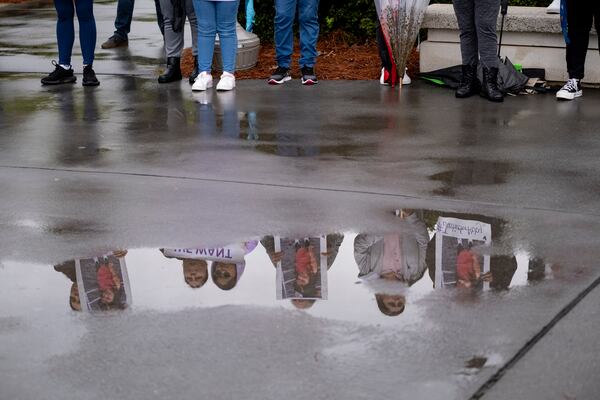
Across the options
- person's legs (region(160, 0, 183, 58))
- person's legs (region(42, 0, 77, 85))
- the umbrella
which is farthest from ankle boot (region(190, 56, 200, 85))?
the umbrella

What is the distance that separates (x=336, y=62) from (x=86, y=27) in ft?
8.36

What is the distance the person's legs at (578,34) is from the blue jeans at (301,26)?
7.58 feet

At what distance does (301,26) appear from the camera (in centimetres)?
959

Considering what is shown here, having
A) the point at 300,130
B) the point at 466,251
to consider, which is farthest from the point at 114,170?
the point at 466,251

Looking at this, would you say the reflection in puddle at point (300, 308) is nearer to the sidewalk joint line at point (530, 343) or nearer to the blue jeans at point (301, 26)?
the sidewalk joint line at point (530, 343)

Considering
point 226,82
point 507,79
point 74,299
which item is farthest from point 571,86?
point 74,299

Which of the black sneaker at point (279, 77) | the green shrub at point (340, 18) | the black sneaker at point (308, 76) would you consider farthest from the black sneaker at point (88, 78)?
the green shrub at point (340, 18)

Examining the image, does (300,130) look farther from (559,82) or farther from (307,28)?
(559,82)

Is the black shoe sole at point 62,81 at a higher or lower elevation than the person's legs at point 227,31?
lower

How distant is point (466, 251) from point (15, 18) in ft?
36.9

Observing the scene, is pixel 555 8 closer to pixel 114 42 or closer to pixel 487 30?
pixel 487 30

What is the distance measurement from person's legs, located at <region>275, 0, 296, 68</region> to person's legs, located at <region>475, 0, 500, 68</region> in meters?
1.78

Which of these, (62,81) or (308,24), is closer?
(308,24)

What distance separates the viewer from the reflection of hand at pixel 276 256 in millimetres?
5089
